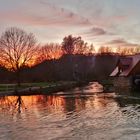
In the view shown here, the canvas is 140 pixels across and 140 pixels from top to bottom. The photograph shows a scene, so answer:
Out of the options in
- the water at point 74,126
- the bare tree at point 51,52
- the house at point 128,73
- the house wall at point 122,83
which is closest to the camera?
the water at point 74,126

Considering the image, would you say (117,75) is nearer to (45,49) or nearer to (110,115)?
(110,115)

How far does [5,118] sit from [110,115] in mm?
7019

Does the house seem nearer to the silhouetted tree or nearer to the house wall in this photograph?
the house wall

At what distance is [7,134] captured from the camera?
68.1 ft

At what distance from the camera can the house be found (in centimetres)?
6112

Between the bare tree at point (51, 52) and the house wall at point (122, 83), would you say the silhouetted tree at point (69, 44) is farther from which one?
the house wall at point (122, 83)

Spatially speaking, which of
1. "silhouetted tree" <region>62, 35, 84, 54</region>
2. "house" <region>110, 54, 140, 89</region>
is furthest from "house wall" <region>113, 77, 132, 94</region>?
"silhouetted tree" <region>62, 35, 84, 54</region>

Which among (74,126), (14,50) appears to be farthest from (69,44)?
(74,126)

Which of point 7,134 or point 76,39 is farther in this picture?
point 76,39

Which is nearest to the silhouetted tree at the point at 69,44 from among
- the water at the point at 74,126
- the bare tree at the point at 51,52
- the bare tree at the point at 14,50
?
the bare tree at the point at 51,52

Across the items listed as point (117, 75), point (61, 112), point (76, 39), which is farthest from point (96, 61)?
point (61, 112)

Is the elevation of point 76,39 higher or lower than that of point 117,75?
higher

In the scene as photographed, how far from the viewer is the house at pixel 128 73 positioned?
61.1 metres

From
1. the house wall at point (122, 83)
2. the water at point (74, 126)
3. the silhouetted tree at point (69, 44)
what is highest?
the silhouetted tree at point (69, 44)
